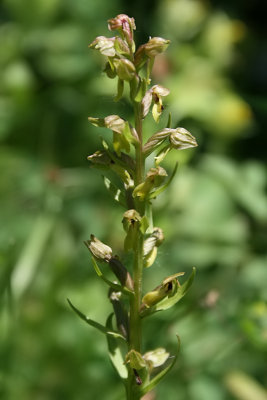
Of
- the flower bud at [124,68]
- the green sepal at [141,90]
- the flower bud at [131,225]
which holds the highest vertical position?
the flower bud at [124,68]

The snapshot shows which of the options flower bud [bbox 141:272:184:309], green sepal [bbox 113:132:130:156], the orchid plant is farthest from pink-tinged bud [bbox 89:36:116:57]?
flower bud [bbox 141:272:184:309]

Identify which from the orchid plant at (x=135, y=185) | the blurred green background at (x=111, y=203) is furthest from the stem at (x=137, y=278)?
the blurred green background at (x=111, y=203)

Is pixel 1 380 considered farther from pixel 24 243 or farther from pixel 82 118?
pixel 82 118

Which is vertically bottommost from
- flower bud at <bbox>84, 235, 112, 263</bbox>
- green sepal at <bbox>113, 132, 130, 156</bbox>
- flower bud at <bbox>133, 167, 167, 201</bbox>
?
flower bud at <bbox>84, 235, 112, 263</bbox>

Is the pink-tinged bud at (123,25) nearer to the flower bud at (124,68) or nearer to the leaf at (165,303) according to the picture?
the flower bud at (124,68)

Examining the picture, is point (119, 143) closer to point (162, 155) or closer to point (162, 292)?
point (162, 155)

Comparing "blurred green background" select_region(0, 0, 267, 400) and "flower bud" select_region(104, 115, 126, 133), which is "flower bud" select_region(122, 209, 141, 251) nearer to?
"flower bud" select_region(104, 115, 126, 133)

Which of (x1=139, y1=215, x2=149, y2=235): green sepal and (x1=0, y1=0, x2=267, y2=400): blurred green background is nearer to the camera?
(x1=139, y1=215, x2=149, y2=235): green sepal
